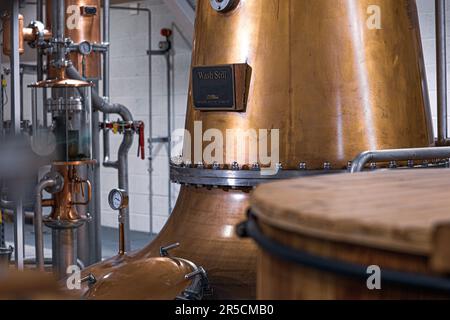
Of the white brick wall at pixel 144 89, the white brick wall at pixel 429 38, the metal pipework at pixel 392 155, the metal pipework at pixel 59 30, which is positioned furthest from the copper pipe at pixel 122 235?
the white brick wall at pixel 144 89

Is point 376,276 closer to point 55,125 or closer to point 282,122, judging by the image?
point 282,122

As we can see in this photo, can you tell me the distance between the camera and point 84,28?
4520mm

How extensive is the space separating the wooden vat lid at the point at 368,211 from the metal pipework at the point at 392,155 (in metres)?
0.58

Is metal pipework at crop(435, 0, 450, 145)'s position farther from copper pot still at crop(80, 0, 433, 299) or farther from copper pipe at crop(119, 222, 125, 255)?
copper pipe at crop(119, 222, 125, 255)

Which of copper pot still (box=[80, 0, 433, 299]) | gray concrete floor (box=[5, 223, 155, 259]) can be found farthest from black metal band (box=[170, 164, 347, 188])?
gray concrete floor (box=[5, 223, 155, 259])

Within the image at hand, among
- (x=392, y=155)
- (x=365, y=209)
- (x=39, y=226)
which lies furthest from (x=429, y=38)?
(x=365, y=209)

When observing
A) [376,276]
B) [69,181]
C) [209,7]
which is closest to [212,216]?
[209,7]

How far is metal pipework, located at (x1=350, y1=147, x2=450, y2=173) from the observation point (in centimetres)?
209

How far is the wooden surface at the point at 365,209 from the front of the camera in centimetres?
97

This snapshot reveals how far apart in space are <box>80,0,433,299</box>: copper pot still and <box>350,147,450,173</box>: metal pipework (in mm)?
271

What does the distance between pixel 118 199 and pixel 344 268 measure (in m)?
1.93

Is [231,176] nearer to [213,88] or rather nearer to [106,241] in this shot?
[213,88]

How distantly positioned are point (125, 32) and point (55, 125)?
345 cm

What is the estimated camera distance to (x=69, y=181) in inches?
149
